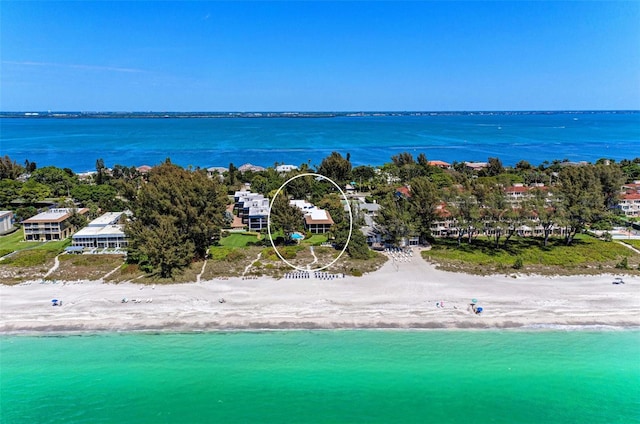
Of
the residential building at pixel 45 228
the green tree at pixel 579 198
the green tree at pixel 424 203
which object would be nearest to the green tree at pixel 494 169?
the green tree at pixel 579 198

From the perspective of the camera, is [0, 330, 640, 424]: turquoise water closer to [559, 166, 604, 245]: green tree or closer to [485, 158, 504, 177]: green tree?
[559, 166, 604, 245]: green tree

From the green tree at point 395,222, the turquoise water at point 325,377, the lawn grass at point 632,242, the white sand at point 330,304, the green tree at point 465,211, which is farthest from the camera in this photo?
the lawn grass at point 632,242

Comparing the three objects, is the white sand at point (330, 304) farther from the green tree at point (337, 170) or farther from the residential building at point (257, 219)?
the green tree at point (337, 170)

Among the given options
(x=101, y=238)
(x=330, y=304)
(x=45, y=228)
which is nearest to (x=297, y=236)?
(x=330, y=304)

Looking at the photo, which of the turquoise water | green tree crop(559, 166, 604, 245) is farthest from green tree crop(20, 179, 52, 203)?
green tree crop(559, 166, 604, 245)

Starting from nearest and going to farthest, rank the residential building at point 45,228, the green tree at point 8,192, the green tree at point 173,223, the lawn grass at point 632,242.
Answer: the green tree at point 173,223, the lawn grass at point 632,242, the residential building at point 45,228, the green tree at point 8,192

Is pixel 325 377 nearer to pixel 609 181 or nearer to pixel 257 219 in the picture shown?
pixel 257 219

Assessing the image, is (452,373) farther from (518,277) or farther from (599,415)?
(518,277)

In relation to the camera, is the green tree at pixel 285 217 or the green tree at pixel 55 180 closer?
the green tree at pixel 285 217

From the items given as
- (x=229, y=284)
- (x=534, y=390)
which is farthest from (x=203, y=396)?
(x=534, y=390)
